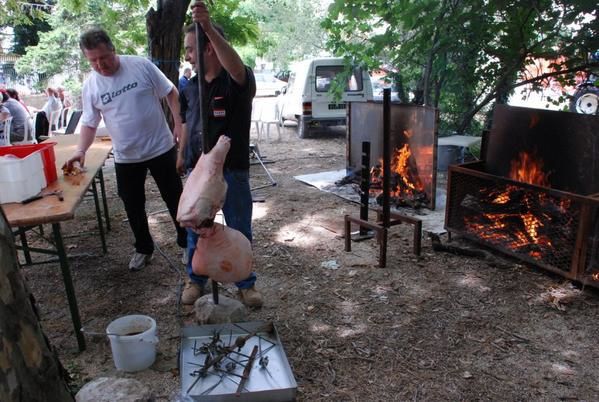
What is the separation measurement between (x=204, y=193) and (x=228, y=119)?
1.13 metres

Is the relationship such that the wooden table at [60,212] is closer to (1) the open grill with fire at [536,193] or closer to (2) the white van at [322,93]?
(1) the open grill with fire at [536,193]

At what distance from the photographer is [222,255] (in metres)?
2.33

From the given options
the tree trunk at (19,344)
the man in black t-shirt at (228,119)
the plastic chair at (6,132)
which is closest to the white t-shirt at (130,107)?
the man in black t-shirt at (228,119)

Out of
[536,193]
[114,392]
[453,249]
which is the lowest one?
[453,249]

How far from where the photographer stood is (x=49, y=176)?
10.8 ft

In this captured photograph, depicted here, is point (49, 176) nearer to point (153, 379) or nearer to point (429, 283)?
point (153, 379)

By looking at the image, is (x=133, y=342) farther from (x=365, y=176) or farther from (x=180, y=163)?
(x=365, y=176)

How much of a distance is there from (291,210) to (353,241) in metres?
1.43

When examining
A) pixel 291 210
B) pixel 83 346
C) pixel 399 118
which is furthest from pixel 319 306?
pixel 399 118

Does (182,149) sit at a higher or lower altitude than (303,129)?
higher

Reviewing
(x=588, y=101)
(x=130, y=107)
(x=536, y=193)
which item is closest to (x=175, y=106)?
(x=130, y=107)

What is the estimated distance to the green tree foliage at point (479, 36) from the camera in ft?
19.1

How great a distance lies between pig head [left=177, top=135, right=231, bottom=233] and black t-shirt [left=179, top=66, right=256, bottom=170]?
2.57 feet

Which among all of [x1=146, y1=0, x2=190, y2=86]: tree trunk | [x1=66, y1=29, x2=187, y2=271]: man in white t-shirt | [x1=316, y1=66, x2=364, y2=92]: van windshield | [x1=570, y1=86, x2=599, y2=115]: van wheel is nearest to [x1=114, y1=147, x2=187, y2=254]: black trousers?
[x1=66, y1=29, x2=187, y2=271]: man in white t-shirt
